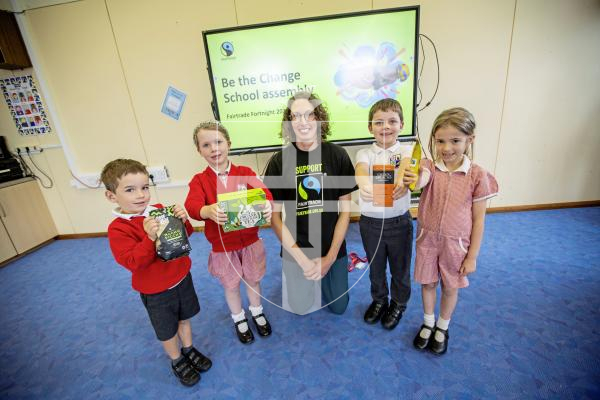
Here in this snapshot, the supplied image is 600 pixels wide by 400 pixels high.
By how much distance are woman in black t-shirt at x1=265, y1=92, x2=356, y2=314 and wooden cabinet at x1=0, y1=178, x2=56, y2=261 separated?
3.07 meters

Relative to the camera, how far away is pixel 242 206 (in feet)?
3.62

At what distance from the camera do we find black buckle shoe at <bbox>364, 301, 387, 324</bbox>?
60.2 inches

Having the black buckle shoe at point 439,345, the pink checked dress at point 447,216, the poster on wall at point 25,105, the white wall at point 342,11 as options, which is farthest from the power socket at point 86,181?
the black buckle shoe at point 439,345

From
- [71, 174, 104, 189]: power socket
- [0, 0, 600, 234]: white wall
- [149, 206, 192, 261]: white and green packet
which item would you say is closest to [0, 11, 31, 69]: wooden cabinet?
[0, 0, 600, 234]: white wall

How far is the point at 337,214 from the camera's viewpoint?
1465 mm

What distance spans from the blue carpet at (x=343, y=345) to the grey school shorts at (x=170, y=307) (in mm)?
329

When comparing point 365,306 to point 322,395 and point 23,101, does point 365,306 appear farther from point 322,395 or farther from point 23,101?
point 23,101

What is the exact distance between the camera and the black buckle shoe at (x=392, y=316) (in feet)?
4.83

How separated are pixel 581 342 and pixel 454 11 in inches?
96.8

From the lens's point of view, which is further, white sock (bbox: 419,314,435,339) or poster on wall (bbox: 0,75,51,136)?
poster on wall (bbox: 0,75,51,136)

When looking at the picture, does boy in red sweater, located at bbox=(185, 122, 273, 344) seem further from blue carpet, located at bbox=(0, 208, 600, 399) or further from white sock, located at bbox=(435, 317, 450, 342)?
white sock, located at bbox=(435, 317, 450, 342)

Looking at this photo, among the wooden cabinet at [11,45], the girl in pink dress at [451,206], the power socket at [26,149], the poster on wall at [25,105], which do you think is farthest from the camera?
the power socket at [26,149]

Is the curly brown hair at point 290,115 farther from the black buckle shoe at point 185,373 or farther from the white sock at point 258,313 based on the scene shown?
the black buckle shoe at point 185,373

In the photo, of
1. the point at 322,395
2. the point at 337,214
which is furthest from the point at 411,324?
the point at 337,214
